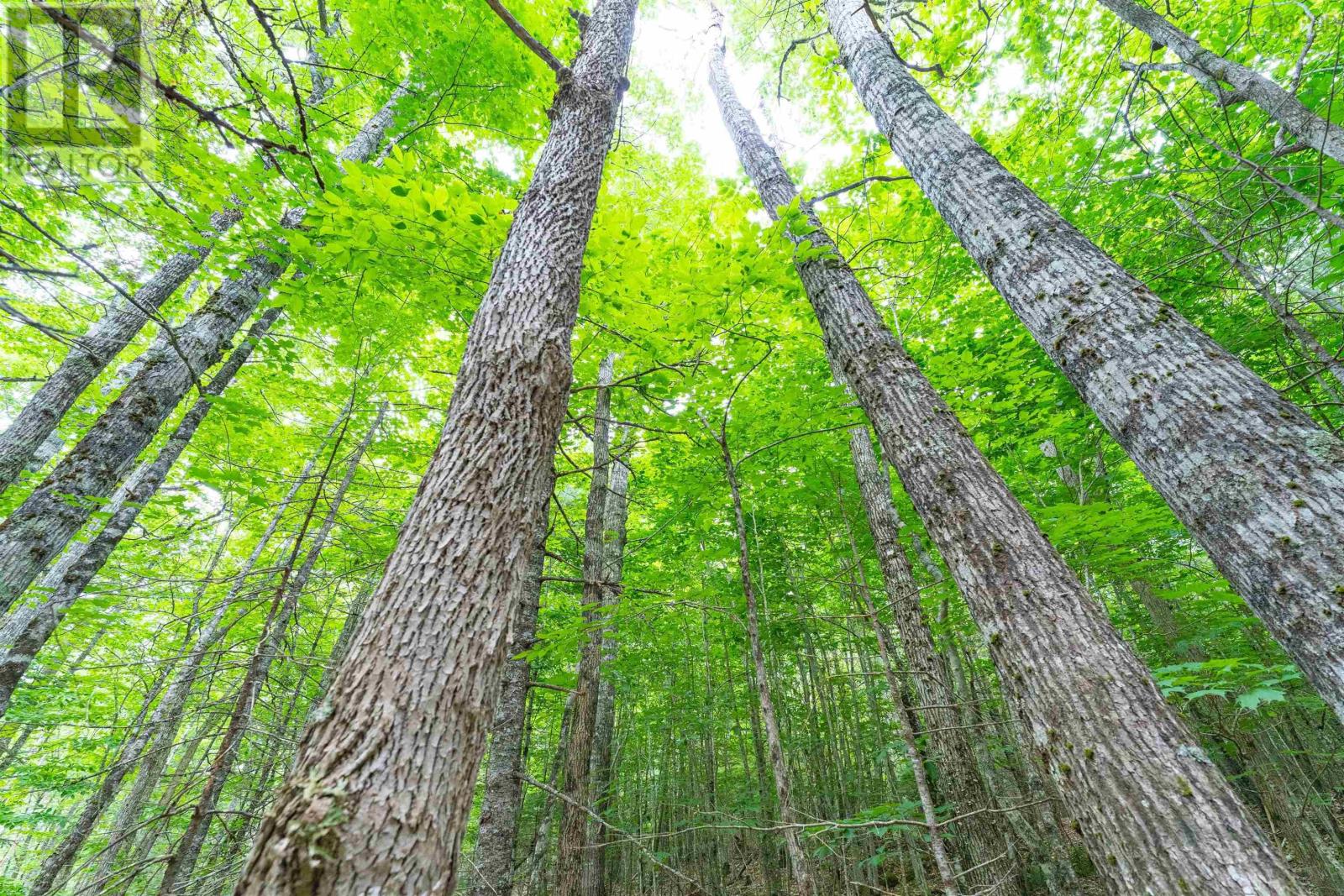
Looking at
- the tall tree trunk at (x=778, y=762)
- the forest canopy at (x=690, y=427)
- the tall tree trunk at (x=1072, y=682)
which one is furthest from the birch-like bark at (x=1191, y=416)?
the tall tree trunk at (x=778, y=762)

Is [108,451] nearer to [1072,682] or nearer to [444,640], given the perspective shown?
[444,640]

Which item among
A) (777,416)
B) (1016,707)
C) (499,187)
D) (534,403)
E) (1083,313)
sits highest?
(499,187)

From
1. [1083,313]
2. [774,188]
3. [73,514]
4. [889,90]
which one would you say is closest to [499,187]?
[774,188]

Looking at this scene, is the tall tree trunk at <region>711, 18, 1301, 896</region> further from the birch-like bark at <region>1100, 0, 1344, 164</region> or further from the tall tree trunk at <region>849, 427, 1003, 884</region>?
the birch-like bark at <region>1100, 0, 1344, 164</region>

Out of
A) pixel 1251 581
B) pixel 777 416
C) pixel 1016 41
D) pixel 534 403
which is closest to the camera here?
pixel 1251 581

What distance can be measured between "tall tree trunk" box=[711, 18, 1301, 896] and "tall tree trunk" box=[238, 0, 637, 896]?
200 cm

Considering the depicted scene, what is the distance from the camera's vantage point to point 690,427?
358 cm

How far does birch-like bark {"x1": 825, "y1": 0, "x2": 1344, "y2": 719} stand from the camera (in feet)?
5.70

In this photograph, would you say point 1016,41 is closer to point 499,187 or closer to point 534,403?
point 499,187

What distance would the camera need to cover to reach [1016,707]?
2221 millimetres

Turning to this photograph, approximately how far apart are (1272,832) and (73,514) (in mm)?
11843

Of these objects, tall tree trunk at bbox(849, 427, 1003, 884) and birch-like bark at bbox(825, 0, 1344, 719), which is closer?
birch-like bark at bbox(825, 0, 1344, 719)

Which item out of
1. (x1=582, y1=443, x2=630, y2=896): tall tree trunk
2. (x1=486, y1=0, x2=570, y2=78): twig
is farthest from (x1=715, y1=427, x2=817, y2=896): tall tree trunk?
(x1=486, y1=0, x2=570, y2=78): twig

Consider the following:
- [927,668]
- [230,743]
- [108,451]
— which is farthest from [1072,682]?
[108,451]
